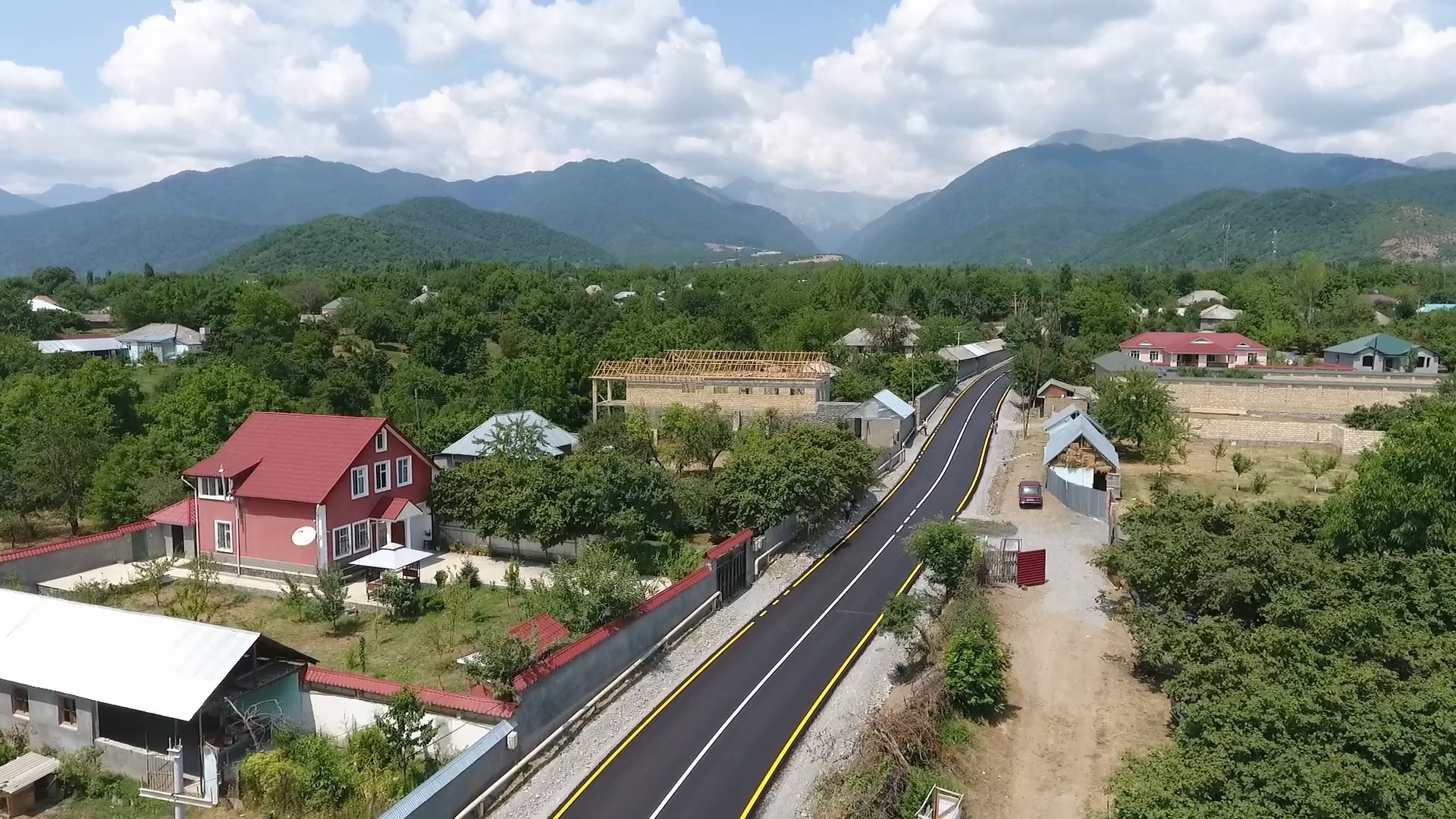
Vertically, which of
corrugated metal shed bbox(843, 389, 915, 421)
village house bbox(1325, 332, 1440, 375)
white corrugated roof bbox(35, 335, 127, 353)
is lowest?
corrugated metal shed bbox(843, 389, 915, 421)

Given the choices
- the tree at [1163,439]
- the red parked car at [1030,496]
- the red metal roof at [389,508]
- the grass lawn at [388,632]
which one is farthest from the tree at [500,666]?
the tree at [1163,439]

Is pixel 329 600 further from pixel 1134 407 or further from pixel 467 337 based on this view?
pixel 467 337

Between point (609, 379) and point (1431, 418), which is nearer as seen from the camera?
point (1431, 418)

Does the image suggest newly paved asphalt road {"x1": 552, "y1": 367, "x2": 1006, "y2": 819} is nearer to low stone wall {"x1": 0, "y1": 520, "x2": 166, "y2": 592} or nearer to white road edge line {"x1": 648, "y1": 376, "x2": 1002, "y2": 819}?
white road edge line {"x1": 648, "y1": 376, "x2": 1002, "y2": 819}

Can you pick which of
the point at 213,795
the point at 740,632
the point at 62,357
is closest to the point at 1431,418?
the point at 740,632

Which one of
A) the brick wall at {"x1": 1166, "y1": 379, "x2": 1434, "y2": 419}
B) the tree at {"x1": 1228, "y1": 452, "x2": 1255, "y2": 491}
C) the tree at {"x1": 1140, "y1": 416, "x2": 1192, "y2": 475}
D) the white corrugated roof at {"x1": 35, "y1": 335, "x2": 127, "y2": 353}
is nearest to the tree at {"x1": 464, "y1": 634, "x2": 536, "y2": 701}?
the tree at {"x1": 1140, "y1": 416, "x2": 1192, "y2": 475}

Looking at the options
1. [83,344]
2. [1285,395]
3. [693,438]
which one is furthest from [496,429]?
[83,344]

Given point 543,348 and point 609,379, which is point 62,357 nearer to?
point 543,348
